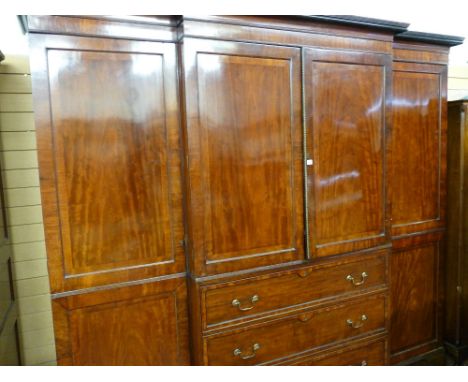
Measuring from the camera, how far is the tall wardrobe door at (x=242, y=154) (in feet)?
4.30

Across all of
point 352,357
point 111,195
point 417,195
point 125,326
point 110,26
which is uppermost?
point 110,26

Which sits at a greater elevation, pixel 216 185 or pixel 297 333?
pixel 216 185

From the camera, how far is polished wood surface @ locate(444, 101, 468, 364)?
6.36 ft

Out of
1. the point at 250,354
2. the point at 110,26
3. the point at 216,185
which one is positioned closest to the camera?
the point at 110,26

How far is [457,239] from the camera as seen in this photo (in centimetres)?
201

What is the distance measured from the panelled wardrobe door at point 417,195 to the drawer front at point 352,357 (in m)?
0.27

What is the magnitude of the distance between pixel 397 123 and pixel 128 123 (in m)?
1.39

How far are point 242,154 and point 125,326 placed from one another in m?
0.87

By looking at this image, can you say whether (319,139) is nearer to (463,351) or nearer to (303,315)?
(303,315)

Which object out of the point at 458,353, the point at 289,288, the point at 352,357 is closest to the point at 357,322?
the point at 352,357

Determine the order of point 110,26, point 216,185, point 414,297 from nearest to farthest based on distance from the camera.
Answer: point 110,26, point 216,185, point 414,297

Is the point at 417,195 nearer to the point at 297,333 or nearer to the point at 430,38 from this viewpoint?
the point at 430,38

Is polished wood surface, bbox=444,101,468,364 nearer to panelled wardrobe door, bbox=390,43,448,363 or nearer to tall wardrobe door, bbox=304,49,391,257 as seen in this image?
panelled wardrobe door, bbox=390,43,448,363

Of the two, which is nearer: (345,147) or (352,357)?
(345,147)
